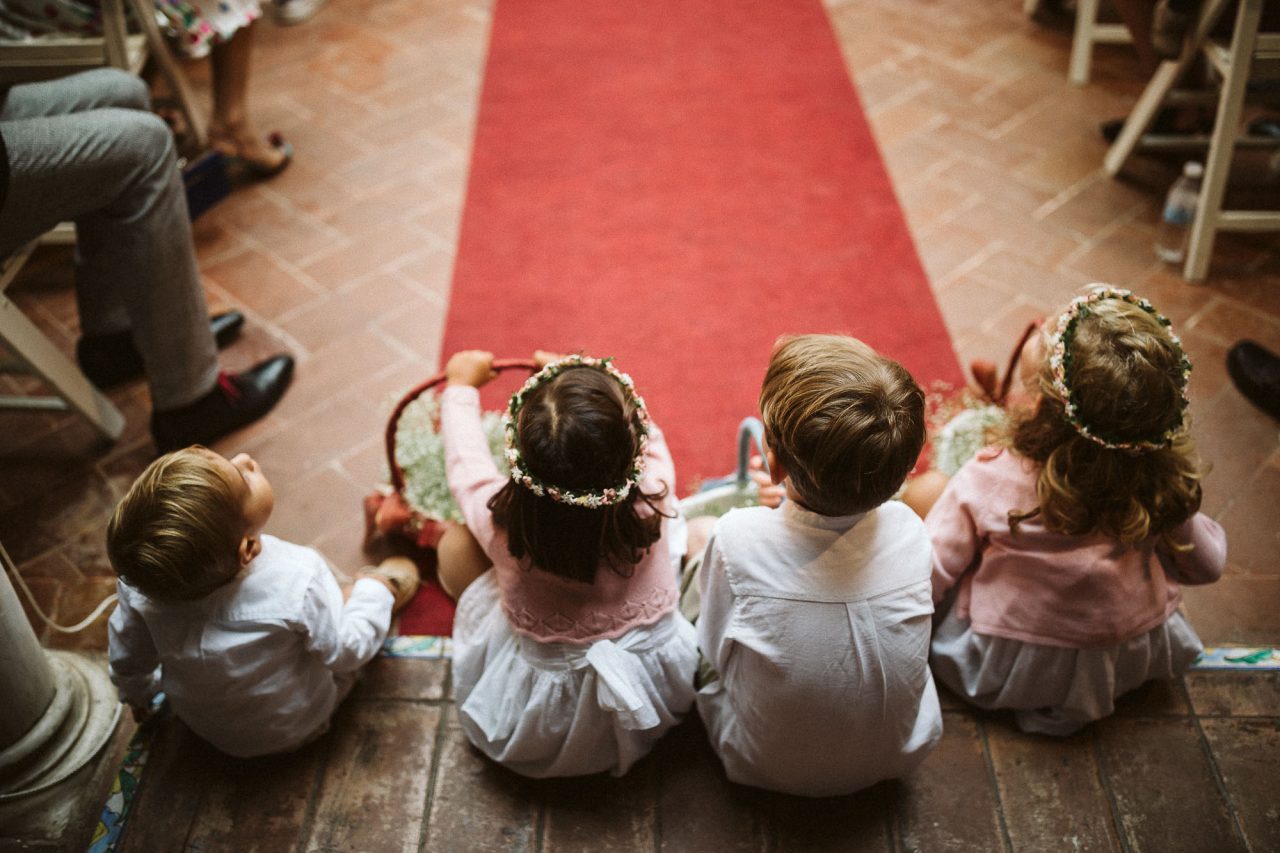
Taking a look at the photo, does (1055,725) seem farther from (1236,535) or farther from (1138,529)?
(1236,535)

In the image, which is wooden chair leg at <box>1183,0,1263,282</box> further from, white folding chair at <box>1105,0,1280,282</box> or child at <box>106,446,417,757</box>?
child at <box>106,446,417,757</box>

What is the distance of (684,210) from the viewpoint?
3.47 meters

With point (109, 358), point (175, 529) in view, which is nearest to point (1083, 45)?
point (109, 358)

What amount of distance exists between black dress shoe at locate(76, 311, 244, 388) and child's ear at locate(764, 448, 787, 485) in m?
1.85

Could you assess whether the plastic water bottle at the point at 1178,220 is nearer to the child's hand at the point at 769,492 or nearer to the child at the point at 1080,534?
the child at the point at 1080,534

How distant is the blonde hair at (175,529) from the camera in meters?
1.66

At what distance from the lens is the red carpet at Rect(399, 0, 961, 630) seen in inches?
117

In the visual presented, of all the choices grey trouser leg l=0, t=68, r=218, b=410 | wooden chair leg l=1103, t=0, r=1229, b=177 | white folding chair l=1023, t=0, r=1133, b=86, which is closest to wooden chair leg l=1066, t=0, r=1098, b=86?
white folding chair l=1023, t=0, r=1133, b=86

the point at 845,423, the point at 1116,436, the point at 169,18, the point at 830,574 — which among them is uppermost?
the point at 169,18

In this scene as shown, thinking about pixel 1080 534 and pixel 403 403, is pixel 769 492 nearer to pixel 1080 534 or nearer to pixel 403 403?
pixel 1080 534

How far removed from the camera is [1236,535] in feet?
7.95

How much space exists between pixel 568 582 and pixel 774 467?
43 centimetres

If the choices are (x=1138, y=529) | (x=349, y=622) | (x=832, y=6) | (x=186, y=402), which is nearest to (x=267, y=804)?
(x=349, y=622)

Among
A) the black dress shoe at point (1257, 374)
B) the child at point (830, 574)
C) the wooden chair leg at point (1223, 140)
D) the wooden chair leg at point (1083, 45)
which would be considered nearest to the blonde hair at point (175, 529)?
the child at point (830, 574)
